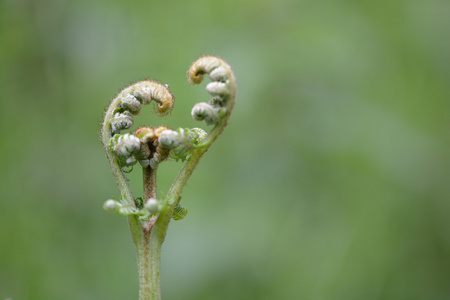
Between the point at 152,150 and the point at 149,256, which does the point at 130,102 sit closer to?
the point at 152,150

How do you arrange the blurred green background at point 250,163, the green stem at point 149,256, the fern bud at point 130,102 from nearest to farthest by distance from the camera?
the green stem at point 149,256 → the fern bud at point 130,102 → the blurred green background at point 250,163

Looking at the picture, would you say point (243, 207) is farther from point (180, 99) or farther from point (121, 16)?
point (121, 16)

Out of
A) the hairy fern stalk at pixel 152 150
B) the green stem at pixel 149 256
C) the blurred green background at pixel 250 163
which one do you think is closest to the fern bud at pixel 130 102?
the hairy fern stalk at pixel 152 150

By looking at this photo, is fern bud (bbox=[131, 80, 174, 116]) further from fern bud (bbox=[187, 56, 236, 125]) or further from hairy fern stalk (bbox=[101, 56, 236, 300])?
fern bud (bbox=[187, 56, 236, 125])

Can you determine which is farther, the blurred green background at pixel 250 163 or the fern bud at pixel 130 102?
the blurred green background at pixel 250 163

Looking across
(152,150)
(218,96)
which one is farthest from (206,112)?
(152,150)

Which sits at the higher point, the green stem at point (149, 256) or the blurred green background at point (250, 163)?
the blurred green background at point (250, 163)

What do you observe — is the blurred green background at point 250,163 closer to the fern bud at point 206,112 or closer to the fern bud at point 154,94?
the fern bud at point 154,94

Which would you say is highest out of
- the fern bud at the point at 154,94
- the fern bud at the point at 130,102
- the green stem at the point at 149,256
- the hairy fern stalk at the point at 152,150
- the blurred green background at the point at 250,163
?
the blurred green background at the point at 250,163
